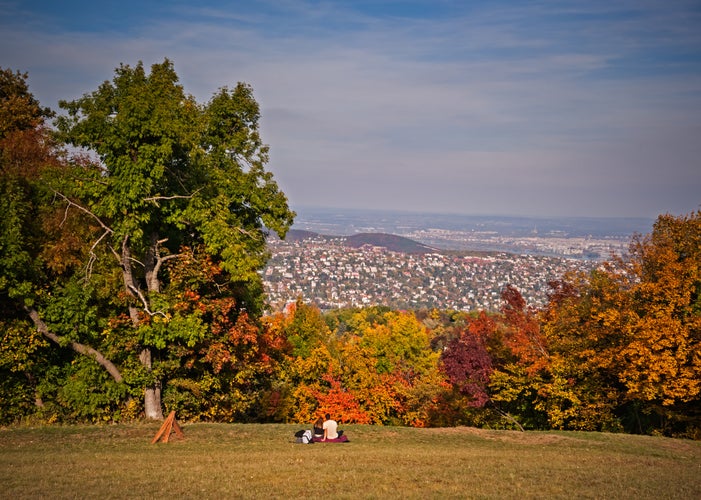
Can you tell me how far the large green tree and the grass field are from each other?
4.16 m

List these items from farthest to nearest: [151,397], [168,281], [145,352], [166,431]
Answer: [168,281] < [151,397] < [145,352] < [166,431]

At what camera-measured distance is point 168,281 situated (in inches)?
1041

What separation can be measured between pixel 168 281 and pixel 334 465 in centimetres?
1408

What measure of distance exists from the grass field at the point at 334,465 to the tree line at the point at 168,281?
4.06m

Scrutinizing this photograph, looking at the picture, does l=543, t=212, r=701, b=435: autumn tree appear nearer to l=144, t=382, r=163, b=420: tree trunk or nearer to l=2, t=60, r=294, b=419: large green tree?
l=2, t=60, r=294, b=419: large green tree

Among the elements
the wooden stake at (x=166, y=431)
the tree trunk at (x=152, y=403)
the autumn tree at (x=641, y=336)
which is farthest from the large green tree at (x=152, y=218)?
the autumn tree at (x=641, y=336)

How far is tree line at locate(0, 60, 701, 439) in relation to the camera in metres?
22.2

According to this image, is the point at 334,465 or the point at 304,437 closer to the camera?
the point at 334,465

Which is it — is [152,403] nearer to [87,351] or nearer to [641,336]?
[87,351]

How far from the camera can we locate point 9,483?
13.0 metres

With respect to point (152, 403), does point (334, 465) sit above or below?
above

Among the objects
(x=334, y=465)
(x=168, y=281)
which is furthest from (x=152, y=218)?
(x=334, y=465)

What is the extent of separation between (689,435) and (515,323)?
13.5 metres

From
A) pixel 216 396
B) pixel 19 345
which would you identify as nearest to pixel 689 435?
pixel 216 396
